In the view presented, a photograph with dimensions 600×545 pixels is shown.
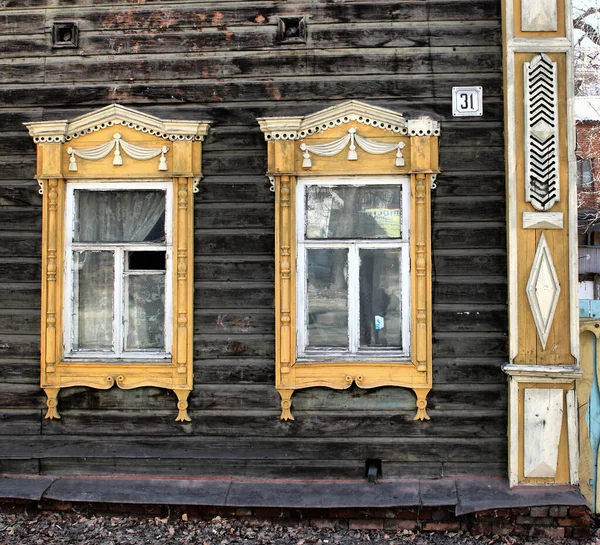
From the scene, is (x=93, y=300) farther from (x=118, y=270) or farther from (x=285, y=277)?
(x=285, y=277)

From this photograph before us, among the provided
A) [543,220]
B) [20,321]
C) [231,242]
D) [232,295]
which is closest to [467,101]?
[543,220]

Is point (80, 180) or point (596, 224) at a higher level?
point (596, 224)

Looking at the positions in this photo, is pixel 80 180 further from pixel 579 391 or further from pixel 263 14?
→ pixel 579 391

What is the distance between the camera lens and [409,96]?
4.36m

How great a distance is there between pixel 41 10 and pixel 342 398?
370 centimetres

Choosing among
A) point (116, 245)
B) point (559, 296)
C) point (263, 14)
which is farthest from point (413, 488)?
point (263, 14)

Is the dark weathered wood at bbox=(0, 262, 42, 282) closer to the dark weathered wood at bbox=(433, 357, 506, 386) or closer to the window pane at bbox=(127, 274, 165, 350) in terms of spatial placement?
the window pane at bbox=(127, 274, 165, 350)

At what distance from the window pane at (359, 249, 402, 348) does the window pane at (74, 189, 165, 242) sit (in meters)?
Result: 1.55

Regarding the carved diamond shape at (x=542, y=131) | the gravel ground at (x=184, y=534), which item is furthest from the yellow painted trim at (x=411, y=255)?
the gravel ground at (x=184, y=534)

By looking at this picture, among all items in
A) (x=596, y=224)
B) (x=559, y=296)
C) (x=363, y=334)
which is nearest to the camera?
(x=559, y=296)

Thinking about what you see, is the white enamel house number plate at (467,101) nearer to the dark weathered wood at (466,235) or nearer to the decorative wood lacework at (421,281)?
the decorative wood lacework at (421,281)

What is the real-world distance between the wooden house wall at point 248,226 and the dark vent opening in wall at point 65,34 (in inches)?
2.3

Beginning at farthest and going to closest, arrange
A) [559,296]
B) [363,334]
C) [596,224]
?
[596,224]
[363,334]
[559,296]

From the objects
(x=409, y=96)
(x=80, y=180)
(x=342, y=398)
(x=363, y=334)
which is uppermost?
(x=409, y=96)
